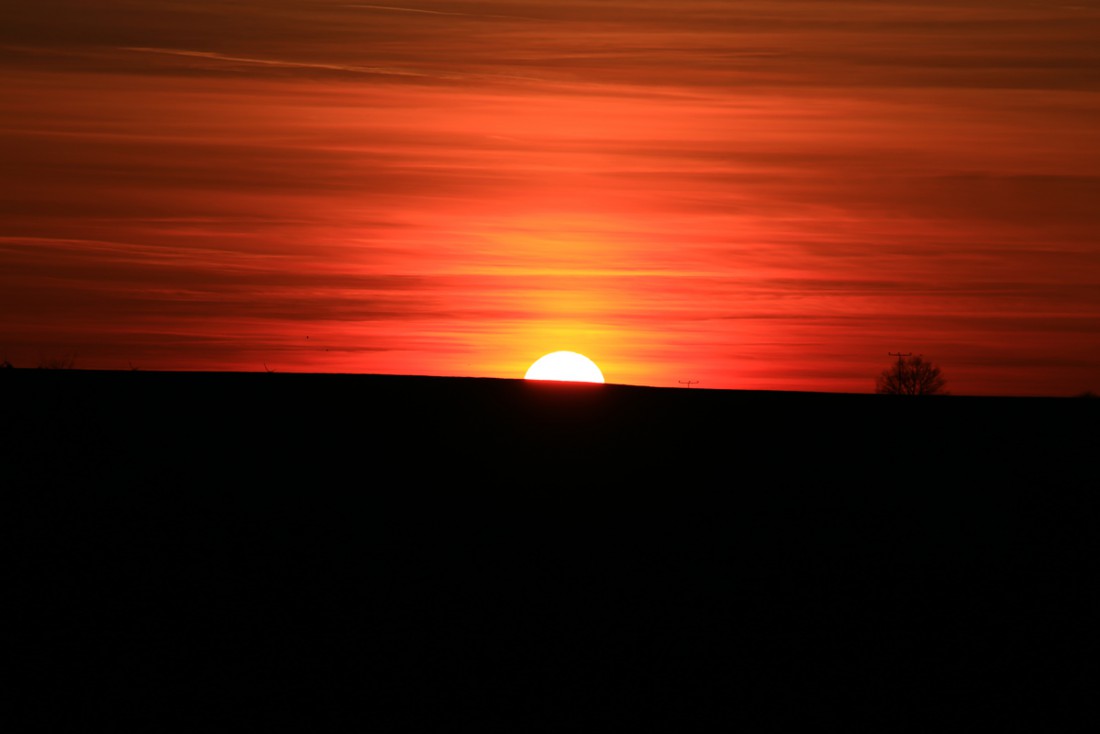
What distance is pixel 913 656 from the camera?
24.3 ft

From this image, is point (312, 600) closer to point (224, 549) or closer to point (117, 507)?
point (224, 549)

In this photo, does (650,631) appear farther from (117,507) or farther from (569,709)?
(117,507)

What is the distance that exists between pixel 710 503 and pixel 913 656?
2263 millimetres

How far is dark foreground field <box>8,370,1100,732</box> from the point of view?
683 centimetres

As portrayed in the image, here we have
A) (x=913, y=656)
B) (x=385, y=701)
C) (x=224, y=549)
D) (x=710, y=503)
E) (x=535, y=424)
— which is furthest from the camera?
(x=535, y=424)

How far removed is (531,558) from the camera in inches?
329

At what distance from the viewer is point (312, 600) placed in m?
7.66

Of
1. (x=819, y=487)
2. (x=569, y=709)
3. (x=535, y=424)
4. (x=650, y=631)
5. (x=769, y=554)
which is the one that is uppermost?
(x=535, y=424)

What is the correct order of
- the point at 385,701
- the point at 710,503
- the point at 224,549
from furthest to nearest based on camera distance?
1. the point at 710,503
2. the point at 224,549
3. the point at 385,701

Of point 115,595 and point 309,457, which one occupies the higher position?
point 309,457

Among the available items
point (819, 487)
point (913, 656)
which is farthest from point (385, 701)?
point (819, 487)

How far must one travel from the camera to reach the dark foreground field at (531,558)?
269 inches

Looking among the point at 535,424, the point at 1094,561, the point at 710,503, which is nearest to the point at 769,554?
the point at 710,503

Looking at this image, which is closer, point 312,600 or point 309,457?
point 312,600
